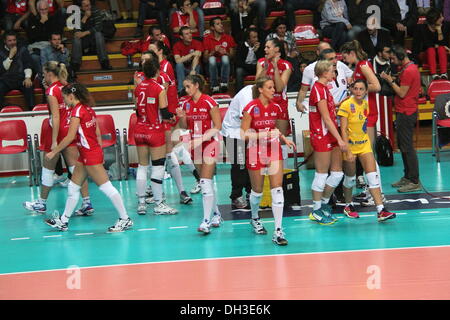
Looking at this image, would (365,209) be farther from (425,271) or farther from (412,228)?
(425,271)

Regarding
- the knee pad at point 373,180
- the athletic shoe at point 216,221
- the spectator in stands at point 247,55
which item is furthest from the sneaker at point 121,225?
the spectator in stands at point 247,55

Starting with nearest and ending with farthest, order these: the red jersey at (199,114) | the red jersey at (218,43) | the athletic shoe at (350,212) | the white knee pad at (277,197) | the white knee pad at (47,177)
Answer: the white knee pad at (277,197) < the red jersey at (199,114) < the athletic shoe at (350,212) < the white knee pad at (47,177) < the red jersey at (218,43)

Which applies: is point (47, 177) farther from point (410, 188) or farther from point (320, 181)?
point (410, 188)

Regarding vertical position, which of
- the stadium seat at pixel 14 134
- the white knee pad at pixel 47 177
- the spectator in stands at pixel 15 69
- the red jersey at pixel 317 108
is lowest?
the white knee pad at pixel 47 177

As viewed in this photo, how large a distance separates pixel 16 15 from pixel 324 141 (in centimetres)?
1072

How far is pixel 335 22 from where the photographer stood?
17.0 m

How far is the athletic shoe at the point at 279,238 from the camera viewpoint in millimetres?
8047

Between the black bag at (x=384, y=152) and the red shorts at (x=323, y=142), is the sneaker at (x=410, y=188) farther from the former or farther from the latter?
the red shorts at (x=323, y=142)

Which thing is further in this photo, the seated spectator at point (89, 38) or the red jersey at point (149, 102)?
the seated spectator at point (89, 38)

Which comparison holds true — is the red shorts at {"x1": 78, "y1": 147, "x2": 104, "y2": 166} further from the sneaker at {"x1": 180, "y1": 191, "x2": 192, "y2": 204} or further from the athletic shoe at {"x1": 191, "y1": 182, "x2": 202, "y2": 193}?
the athletic shoe at {"x1": 191, "y1": 182, "x2": 202, "y2": 193}

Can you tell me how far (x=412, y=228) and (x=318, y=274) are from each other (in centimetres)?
214

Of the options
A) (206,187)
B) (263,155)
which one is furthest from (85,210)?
(263,155)

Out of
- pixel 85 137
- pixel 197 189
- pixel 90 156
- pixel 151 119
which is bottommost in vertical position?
pixel 197 189

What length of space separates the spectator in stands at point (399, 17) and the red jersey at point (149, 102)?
28.9 ft
